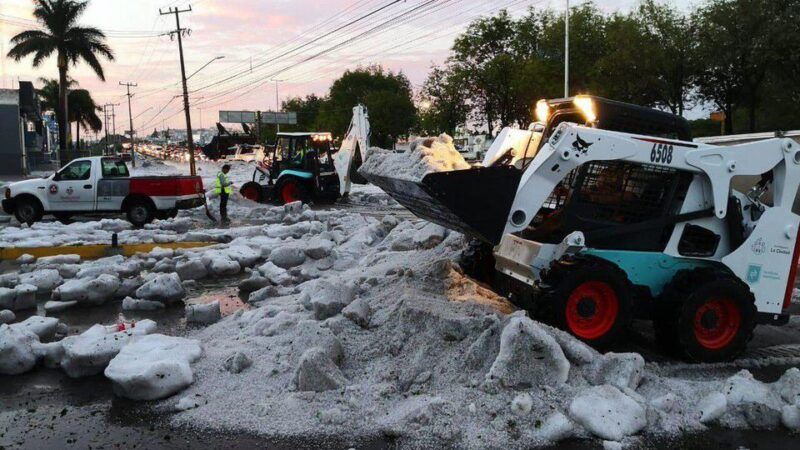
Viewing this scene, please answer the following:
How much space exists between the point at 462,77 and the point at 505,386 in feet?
123

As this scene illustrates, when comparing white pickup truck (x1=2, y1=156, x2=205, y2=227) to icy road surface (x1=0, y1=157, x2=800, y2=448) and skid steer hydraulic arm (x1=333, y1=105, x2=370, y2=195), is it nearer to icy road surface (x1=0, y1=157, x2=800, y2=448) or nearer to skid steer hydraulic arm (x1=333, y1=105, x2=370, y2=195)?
skid steer hydraulic arm (x1=333, y1=105, x2=370, y2=195)

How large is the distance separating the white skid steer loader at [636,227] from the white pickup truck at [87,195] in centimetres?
1255

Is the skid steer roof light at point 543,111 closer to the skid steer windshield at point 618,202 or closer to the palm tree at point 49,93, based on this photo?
the skid steer windshield at point 618,202

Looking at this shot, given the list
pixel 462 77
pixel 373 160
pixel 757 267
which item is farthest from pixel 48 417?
pixel 462 77

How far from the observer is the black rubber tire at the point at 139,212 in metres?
17.4

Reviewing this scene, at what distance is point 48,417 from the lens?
5293mm

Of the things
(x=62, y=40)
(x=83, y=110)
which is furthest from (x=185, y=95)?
(x=83, y=110)

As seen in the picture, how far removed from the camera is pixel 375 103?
60.6m

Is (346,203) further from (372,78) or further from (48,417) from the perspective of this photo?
(372,78)

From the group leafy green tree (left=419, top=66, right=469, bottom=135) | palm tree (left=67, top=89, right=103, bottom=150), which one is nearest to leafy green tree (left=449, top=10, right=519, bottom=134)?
leafy green tree (left=419, top=66, right=469, bottom=135)

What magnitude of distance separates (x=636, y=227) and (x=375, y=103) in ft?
182

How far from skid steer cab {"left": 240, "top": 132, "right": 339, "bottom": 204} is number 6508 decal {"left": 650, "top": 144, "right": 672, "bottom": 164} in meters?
17.6

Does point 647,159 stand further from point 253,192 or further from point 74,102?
point 74,102

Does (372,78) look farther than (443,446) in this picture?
Yes
